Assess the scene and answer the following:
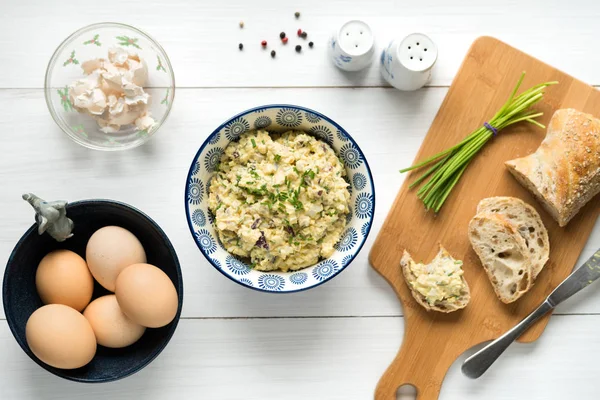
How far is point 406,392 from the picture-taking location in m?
2.24

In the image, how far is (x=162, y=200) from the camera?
215 cm

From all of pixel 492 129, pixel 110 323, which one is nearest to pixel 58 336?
pixel 110 323

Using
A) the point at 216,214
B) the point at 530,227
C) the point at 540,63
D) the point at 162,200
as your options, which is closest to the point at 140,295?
the point at 216,214

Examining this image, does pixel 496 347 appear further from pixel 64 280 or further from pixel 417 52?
pixel 64 280

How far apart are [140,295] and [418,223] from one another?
100 cm

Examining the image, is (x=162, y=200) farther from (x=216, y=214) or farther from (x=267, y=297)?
(x=267, y=297)

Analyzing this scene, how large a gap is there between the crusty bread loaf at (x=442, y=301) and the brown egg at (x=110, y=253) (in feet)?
2.98

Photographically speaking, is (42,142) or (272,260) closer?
(272,260)

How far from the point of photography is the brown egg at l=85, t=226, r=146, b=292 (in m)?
1.83

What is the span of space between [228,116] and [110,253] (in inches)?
25.6

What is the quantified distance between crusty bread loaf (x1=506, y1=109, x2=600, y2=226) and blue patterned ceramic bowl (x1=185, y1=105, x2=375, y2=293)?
601 millimetres

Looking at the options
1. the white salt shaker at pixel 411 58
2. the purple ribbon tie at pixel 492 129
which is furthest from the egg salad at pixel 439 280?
the white salt shaker at pixel 411 58

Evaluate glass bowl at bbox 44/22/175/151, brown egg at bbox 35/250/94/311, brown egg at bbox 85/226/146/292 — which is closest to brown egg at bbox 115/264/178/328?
brown egg at bbox 85/226/146/292

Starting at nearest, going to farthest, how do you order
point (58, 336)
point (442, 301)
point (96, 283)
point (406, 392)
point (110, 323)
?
point (58, 336) → point (110, 323) → point (96, 283) → point (442, 301) → point (406, 392)
